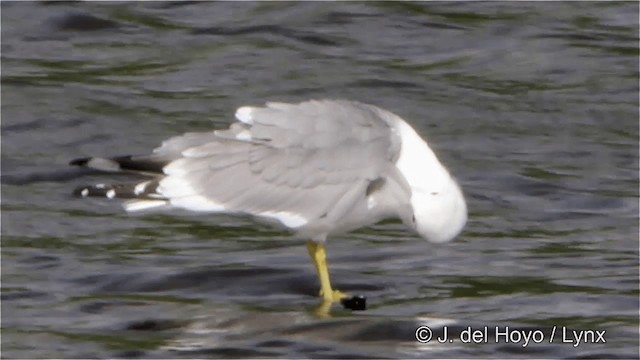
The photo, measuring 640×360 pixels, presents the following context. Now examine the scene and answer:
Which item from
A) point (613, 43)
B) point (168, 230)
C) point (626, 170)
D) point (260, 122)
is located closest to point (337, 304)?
point (260, 122)

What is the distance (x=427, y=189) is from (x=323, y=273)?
0.64 meters

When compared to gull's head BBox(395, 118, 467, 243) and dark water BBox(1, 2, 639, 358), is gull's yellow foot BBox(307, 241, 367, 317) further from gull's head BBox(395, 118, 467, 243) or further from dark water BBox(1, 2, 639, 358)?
gull's head BBox(395, 118, 467, 243)

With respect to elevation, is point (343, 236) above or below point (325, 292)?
above

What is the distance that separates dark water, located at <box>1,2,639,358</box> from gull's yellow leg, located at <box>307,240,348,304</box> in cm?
11

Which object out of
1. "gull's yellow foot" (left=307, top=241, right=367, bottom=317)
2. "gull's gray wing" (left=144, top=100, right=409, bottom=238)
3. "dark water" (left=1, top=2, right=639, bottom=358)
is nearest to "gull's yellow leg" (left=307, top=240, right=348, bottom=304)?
"gull's yellow foot" (left=307, top=241, right=367, bottom=317)

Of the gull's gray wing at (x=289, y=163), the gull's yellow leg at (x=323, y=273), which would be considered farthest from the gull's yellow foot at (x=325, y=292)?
the gull's gray wing at (x=289, y=163)

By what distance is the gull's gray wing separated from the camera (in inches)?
275

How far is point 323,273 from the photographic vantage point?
288 inches

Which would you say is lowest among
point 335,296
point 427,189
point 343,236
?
point 335,296

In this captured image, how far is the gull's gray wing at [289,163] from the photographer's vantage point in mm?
6973

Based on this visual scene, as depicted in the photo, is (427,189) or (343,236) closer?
(427,189)

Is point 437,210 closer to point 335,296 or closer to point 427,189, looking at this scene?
point 427,189

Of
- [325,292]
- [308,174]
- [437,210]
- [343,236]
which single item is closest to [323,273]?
[325,292]

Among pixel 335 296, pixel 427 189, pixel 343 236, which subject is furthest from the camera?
pixel 343 236
